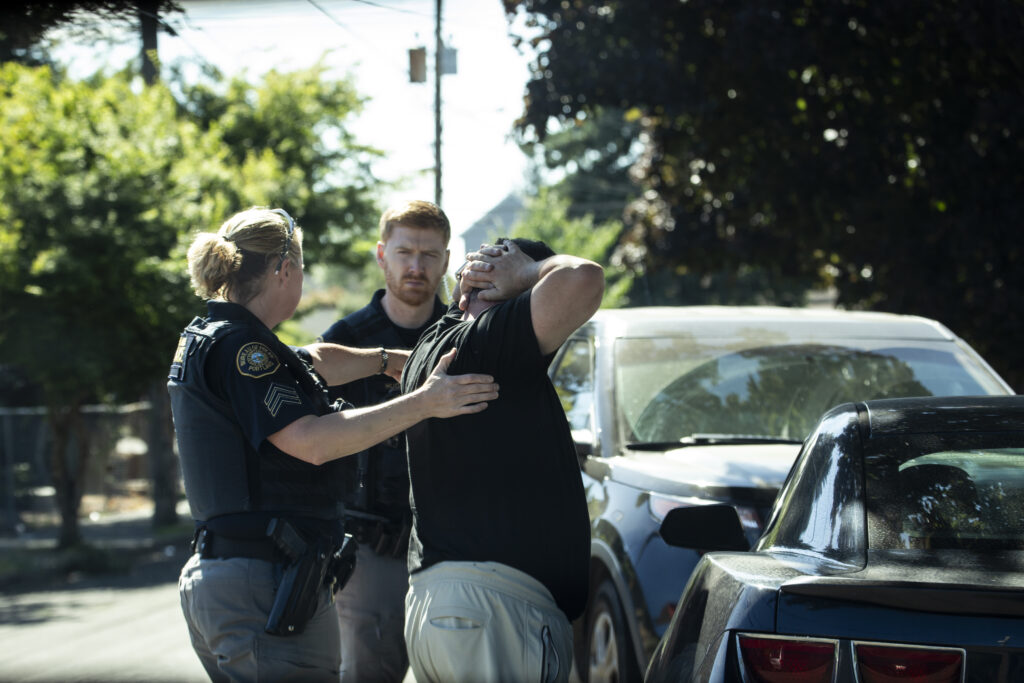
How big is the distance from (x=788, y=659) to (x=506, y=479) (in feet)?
2.51

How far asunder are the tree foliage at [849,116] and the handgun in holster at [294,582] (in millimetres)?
7742

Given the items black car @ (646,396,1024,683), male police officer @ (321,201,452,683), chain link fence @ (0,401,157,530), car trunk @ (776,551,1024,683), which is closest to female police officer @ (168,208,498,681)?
male police officer @ (321,201,452,683)

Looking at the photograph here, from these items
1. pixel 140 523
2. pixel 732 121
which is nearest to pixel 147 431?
pixel 140 523

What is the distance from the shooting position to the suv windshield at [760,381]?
5094 millimetres

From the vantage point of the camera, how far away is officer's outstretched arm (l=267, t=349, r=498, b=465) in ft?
8.57

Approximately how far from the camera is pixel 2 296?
48.0ft

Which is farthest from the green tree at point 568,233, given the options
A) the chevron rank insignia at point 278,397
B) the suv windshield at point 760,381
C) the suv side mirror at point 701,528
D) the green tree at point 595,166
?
the chevron rank insignia at point 278,397

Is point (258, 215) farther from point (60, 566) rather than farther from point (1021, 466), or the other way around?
point (60, 566)

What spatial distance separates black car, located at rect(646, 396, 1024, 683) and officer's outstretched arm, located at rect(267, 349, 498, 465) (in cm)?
73

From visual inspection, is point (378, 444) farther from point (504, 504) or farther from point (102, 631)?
point (102, 631)

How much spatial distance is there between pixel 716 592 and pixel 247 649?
1.23 metres

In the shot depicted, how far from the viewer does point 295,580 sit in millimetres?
3000

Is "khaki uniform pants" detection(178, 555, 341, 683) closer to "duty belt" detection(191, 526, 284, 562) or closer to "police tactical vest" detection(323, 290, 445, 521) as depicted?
"duty belt" detection(191, 526, 284, 562)

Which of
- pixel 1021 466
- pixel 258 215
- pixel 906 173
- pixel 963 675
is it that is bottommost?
pixel 963 675
